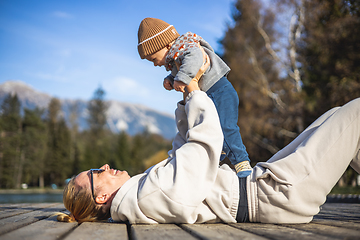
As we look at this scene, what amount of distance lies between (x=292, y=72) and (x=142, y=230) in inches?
586

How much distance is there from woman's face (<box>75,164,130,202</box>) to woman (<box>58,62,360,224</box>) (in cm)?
20

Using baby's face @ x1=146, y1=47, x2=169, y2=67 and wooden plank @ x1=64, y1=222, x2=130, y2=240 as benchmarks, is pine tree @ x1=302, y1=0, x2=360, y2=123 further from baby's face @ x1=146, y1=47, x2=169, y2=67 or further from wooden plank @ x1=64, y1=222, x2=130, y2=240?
wooden plank @ x1=64, y1=222, x2=130, y2=240

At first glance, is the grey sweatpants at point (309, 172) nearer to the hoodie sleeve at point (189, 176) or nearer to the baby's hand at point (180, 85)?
the hoodie sleeve at point (189, 176)

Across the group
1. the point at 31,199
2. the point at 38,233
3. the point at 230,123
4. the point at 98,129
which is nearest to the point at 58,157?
the point at 98,129

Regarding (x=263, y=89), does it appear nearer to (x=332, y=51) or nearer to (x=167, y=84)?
(x=332, y=51)

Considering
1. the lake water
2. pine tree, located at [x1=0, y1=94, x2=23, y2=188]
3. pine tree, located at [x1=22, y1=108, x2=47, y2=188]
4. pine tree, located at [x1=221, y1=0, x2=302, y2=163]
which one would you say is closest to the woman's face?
the lake water

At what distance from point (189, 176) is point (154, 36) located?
1.58m

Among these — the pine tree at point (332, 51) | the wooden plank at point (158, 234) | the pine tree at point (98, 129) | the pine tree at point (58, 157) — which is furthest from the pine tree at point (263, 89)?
the pine tree at point (58, 157)

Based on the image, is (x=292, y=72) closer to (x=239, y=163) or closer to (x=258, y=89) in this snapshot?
(x=258, y=89)

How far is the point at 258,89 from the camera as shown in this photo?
17094mm

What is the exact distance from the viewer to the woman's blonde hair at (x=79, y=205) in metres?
2.13

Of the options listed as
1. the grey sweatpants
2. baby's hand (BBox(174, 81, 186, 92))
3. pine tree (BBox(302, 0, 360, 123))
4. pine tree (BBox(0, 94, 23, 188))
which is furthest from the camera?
pine tree (BBox(0, 94, 23, 188))

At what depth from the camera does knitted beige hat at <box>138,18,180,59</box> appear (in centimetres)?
291

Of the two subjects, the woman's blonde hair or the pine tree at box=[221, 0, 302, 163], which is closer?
the woman's blonde hair
